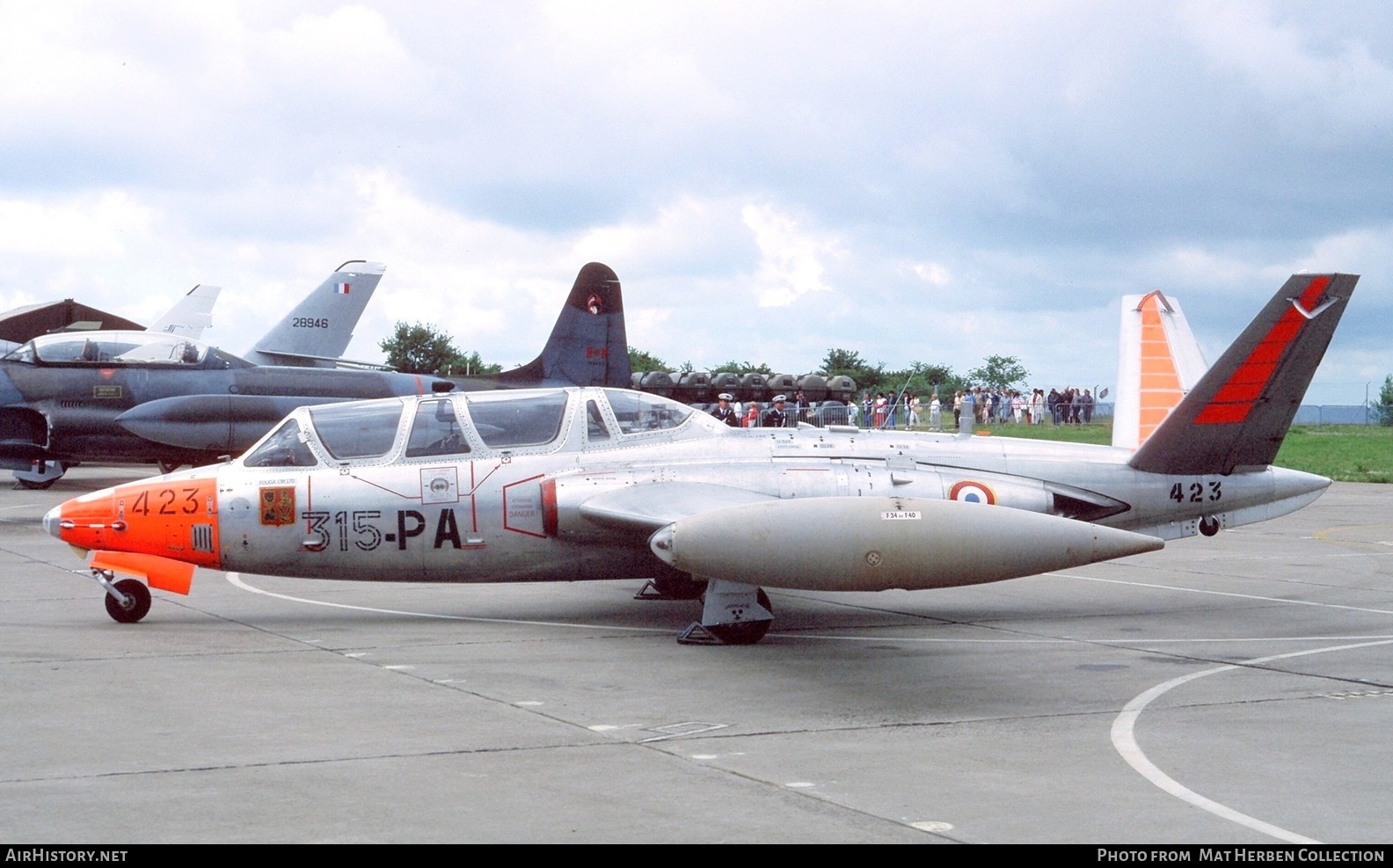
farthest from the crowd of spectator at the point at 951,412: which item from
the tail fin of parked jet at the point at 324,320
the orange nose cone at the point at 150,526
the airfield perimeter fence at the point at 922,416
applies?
the orange nose cone at the point at 150,526

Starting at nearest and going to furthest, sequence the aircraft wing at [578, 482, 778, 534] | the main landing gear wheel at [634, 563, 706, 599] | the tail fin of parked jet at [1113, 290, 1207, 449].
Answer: the aircraft wing at [578, 482, 778, 534] → the main landing gear wheel at [634, 563, 706, 599] → the tail fin of parked jet at [1113, 290, 1207, 449]

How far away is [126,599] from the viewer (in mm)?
12414

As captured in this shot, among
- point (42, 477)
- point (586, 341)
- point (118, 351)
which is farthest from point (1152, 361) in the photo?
point (42, 477)

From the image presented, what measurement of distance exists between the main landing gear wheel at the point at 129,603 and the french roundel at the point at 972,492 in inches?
297

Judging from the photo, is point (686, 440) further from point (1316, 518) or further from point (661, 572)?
point (1316, 518)

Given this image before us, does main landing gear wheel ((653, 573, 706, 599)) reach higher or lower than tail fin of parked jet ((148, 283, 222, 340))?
lower

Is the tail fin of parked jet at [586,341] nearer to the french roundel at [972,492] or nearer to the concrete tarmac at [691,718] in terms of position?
the concrete tarmac at [691,718]

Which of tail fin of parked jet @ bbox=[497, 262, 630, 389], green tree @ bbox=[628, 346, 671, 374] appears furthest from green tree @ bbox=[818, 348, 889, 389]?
tail fin of parked jet @ bbox=[497, 262, 630, 389]

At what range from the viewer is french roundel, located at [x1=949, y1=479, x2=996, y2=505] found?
1244 cm

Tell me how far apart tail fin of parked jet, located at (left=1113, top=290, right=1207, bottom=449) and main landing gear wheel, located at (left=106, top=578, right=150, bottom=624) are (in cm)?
1125

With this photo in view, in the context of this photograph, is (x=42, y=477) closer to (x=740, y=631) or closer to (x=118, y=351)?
(x=118, y=351)

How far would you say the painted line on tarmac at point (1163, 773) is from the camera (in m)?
6.03

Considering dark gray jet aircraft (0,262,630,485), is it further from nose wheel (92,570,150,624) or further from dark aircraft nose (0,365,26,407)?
nose wheel (92,570,150,624)

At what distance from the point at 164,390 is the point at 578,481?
18.8 metres
